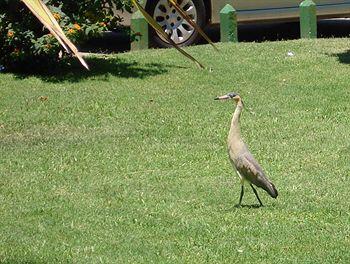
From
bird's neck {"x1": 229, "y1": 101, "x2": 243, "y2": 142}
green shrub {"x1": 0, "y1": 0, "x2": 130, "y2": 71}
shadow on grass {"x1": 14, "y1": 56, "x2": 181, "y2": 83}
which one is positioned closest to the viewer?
bird's neck {"x1": 229, "y1": 101, "x2": 243, "y2": 142}

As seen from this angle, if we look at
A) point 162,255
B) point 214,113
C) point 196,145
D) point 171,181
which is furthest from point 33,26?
point 162,255

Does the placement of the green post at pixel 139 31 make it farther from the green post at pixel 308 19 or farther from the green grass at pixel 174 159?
the green post at pixel 308 19

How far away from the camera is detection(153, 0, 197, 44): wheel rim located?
1258 centimetres

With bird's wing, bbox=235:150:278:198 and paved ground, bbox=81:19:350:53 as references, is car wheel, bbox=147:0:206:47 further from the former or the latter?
bird's wing, bbox=235:150:278:198

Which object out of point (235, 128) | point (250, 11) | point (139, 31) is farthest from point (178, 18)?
point (235, 128)

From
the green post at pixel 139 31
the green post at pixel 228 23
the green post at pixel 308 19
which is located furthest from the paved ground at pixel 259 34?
the green post at pixel 228 23

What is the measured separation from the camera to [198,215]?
600cm

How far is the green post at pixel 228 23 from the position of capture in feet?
42.1

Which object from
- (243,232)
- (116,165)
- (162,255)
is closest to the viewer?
(162,255)

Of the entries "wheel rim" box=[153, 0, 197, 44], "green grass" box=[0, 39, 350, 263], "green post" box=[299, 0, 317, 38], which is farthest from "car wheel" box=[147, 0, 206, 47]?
"green post" box=[299, 0, 317, 38]

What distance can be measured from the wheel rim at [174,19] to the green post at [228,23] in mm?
410

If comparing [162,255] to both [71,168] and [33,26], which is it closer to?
[71,168]

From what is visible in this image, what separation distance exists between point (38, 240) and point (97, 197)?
44.1 inches

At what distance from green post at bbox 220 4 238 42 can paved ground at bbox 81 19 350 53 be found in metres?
1.20
